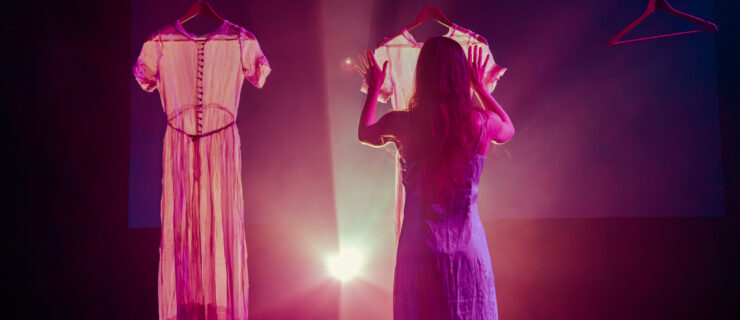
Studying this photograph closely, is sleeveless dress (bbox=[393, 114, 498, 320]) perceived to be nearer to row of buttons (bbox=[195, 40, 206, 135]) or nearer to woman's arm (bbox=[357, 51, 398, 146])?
woman's arm (bbox=[357, 51, 398, 146])

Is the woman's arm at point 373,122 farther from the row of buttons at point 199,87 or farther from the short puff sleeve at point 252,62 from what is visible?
the row of buttons at point 199,87

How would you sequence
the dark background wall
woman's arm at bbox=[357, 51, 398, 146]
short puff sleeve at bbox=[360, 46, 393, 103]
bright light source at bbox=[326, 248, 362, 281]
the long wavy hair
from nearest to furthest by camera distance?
the long wavy hair, woman's arm at bbox=[357, 51, 398, 146], short puff sleeve at bbox=[360, 46, 393, 103], the dark background wall, bright light source at bbox=[326, 248, 362, 281]

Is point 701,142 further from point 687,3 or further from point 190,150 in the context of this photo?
point 190,150

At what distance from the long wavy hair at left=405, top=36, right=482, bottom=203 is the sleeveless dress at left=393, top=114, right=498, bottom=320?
0.04 meters

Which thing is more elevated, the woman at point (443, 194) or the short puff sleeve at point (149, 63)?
the short puff sleeve at point (149, 63)

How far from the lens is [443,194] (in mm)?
1708

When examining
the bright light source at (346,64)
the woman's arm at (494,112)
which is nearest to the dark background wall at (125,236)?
the bright light source at (346,64)

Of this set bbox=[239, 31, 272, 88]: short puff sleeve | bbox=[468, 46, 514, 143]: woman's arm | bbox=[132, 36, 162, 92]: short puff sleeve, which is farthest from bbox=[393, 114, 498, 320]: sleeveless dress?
bbox=[132, 36, 162, 92]: short puff sleeve

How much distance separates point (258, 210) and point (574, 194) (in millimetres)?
2229

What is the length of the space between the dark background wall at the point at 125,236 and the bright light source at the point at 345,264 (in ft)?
0.36

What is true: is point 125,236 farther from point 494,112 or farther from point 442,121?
point 494,112

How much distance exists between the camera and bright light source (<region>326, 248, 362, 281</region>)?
3.17 m

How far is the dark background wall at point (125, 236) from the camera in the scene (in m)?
2.98

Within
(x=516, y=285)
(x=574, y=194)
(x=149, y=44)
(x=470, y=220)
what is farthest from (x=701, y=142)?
(x=149, y=44)
